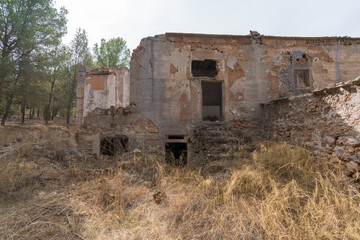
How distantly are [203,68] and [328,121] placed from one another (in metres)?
7.67

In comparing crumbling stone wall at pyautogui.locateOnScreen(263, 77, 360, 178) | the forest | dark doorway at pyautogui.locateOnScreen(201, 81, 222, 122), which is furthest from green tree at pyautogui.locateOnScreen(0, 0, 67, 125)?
crumbling stone wall at pyautogui.locateOnScreen(263, 77, 360, 178)

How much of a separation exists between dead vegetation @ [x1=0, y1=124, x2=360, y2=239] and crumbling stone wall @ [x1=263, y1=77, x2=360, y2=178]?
0.49 metres

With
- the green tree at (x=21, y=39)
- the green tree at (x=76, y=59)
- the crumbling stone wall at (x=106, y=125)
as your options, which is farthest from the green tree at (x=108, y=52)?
the crumbling stone wall at (x=106, y=125)

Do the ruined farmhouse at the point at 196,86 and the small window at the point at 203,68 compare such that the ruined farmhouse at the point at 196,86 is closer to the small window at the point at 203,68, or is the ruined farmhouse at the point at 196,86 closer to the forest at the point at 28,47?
the small window at the point at 203,68

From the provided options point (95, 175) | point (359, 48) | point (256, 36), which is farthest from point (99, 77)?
point (359, 48)

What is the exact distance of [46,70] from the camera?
570 inches

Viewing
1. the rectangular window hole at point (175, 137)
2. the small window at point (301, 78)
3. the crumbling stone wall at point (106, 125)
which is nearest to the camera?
the crumbling stone wall at point (106, 125)

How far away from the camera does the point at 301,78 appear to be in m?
9.35

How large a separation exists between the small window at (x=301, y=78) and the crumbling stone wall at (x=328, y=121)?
110 inches

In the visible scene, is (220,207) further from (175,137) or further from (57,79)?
(57,79)

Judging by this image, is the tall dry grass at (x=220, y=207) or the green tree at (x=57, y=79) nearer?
the tall dry grass at (x=220, y=207)

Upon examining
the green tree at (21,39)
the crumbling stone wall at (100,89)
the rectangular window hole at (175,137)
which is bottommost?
the rectangular window hole at (175,137)

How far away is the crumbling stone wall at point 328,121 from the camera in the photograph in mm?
4312

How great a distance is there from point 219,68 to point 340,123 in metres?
5.07
